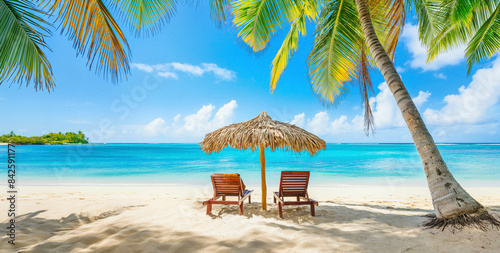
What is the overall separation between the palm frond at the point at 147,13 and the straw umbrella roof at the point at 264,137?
2.13m

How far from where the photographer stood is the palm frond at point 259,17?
191 inches

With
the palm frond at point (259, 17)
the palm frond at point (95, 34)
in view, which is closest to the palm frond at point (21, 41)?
the palm frond at point (95, 34)

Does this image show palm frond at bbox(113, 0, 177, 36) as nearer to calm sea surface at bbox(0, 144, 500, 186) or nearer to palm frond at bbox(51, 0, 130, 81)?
palm frond at bbox(51, 0, 130, 81)

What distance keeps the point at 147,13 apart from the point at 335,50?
3971 mm

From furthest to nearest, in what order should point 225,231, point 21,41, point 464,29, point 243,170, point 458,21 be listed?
point 243,170 < point 464,29 < point 458,21 < point 225,231 < point 21,41

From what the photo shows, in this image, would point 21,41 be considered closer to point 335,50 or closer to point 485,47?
point 335,50

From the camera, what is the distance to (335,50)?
18.5 feet

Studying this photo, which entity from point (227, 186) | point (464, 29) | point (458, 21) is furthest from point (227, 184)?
point (464, 29)

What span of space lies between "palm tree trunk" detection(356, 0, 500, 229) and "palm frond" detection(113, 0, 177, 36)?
11.5ft

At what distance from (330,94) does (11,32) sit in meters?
6.05

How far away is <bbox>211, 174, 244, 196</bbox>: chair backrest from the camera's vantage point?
14.8 ft

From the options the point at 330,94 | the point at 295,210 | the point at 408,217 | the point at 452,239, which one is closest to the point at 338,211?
the point at 295,210

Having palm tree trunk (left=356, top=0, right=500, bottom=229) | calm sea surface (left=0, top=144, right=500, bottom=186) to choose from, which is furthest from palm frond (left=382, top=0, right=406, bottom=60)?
calm sea surface (left=0, top=144, right=500, bottom=186)

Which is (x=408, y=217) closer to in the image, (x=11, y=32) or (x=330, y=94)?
(x=330, y=94)
